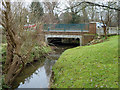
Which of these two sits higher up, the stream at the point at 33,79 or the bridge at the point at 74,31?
the bridge at the point at 74,31

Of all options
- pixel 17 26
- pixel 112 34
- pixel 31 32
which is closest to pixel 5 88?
pixel 17 26

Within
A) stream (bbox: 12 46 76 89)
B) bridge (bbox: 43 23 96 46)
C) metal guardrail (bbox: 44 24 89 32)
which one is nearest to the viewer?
stream (bbox: 12 46 76 89)

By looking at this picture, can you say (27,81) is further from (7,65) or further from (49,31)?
(49,31)

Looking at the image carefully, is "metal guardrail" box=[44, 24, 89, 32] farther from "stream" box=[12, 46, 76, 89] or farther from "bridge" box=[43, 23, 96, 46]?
"stream" box=[12, 46, 76, 89]

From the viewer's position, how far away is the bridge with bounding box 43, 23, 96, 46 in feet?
48.8

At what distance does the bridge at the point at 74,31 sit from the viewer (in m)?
14.9

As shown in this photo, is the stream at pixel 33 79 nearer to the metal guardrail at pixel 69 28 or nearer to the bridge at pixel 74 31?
the bridge at pixel 74 31

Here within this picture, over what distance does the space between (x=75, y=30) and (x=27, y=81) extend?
421 inches

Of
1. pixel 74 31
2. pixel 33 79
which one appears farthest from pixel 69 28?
pixel 33 79

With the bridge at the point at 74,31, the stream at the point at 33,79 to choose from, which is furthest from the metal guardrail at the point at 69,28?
the stream at the point at 33,79

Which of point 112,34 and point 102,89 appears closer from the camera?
point 102,89

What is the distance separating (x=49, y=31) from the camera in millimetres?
16125

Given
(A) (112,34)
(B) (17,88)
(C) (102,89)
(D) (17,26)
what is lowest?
(B) (17,88)

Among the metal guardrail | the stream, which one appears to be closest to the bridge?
the metal guardrail
